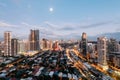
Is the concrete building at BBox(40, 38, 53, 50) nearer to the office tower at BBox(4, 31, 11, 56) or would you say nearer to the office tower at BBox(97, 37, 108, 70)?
the office tower at BBox(4, 31, 11, 56)

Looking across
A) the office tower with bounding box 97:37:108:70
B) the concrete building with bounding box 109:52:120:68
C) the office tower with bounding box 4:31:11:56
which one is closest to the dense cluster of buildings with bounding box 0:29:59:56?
the office tower with bounding box 4:31:11:56

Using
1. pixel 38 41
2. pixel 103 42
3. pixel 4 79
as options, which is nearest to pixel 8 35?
pixel 38 41

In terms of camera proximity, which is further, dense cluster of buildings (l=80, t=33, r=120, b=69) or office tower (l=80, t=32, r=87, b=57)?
office tower (l=80, t=32, r=87, b=57)

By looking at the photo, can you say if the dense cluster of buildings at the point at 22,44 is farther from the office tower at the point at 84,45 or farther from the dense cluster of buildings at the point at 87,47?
the office tower at the point at 84,45

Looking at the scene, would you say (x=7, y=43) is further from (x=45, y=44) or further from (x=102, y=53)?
(x=45, y=44)

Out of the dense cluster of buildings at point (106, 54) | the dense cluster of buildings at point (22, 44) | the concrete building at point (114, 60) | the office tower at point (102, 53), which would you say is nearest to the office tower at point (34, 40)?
the dense cluster of buildings at point (22, 44)

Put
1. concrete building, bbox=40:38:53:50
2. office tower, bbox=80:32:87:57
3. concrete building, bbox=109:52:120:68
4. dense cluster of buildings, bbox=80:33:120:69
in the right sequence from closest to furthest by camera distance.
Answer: concrete building, bbox=109:52:120:68
dense cluster of buildings, bbox=80:33:120:69
office tower, bbox=80:32:87:57
concrete building, bbox=40:38:53:50

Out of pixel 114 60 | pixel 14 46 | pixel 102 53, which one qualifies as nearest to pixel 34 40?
pixel 14 46

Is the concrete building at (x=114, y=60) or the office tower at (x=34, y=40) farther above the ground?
the office tower at (x=34, y=40)
